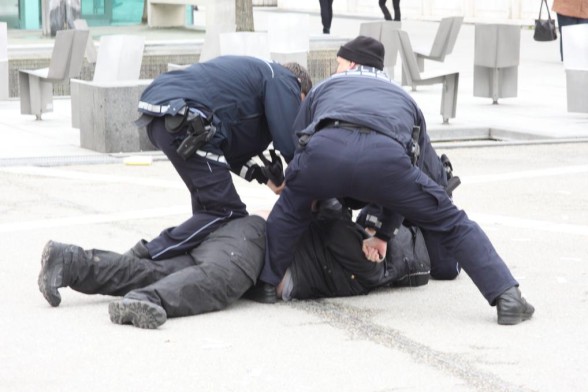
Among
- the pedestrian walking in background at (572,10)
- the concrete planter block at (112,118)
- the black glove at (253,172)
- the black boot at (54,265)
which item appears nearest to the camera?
the black boot at (54,265)

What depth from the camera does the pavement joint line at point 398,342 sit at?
539 centimetres

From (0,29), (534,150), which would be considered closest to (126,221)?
(534,150)

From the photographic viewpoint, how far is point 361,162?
6.10 m

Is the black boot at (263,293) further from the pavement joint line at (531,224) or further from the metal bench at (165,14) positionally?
the metal bench at (165,14)

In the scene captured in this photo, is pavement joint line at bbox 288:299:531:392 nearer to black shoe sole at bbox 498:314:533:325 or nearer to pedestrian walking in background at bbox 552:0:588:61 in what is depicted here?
black shoe sole at bbox 498:314:533:325

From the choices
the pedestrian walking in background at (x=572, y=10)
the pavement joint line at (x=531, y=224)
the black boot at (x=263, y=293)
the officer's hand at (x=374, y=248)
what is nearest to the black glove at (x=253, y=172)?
the black boot at (x=263, y=293)

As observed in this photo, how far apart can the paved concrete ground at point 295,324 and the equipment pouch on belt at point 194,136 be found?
0.79 m

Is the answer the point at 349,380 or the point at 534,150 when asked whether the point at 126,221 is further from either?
the point at 534,150

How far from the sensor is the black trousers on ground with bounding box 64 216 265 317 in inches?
247

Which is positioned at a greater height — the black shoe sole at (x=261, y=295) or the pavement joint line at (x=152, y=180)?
the black shoe sole at (x=261, y=295)

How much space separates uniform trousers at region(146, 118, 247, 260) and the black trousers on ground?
7 cm

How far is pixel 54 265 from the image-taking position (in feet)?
20.7

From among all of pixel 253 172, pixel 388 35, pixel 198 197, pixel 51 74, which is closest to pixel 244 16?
pixel 388 35

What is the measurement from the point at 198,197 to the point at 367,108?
1.05 metres
